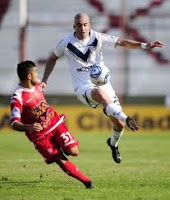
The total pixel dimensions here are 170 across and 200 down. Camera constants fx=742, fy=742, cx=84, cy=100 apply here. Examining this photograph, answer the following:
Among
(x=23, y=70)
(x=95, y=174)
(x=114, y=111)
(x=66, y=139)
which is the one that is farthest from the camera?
(x=95, y=174)

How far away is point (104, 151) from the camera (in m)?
17.2

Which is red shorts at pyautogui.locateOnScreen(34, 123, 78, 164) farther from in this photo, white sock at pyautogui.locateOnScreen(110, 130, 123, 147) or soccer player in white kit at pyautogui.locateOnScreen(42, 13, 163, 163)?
white sock at pyautogui.locateOnScreen(110, 130, 123, 147)

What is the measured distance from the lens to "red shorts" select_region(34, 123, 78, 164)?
9594mm

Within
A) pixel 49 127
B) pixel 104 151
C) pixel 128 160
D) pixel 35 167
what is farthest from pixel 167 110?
pixel 49 127

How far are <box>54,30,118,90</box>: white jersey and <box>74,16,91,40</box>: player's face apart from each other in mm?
118

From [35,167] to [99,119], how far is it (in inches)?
402

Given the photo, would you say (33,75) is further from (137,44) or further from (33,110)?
(137,44)

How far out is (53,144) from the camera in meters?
9.70

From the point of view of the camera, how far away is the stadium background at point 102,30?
25.5 meters

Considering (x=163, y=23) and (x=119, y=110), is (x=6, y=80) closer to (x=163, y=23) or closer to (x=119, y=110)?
(x=163, y=23)

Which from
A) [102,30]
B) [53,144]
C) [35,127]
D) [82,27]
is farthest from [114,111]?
[102,30]

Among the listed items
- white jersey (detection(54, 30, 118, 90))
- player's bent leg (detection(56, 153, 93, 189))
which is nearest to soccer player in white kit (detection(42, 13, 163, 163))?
white jersey (detection(54, 30, 118, 90))

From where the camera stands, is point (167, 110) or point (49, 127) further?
point (167, 110)

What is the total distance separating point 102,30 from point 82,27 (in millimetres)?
15563
